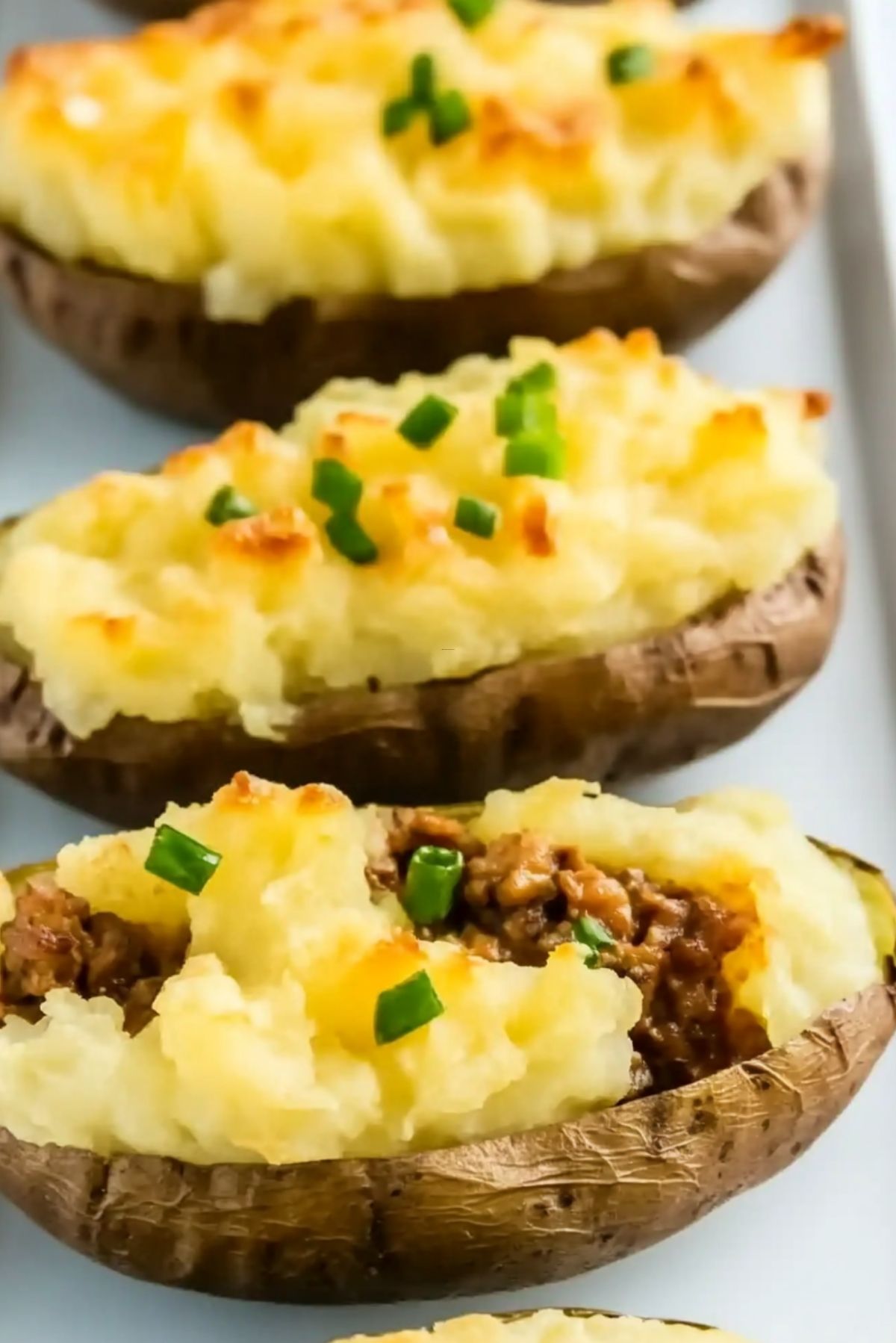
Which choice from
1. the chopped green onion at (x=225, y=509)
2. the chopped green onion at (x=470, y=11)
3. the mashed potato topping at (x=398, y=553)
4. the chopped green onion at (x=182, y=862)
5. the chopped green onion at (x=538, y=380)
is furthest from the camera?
the chopped green onion at (x=470, y=11)

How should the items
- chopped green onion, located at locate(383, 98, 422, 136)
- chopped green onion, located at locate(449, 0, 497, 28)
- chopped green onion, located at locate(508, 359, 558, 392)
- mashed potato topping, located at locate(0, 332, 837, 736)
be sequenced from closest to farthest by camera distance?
mashed potato topping, located at locate(0, 332, 837, 736) → chopped green onion, located at locate(508, 359, 558, 392) → chopped green onion, located at locate(383, 98, 422, 136) → chopped green onion, located at locate(449, 0, 497, 28)

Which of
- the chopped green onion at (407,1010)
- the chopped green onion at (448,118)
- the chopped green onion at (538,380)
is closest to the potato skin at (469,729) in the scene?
the chopped green onion at (538,380)

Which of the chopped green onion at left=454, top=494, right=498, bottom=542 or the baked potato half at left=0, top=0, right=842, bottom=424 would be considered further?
the baked potato half at left=0, top=0, right=842, bottom=424

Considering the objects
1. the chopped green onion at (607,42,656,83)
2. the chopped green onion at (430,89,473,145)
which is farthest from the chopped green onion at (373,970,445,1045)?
the chopped green onion at (607,42,656,83)

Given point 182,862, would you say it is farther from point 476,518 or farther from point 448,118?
point 448,118

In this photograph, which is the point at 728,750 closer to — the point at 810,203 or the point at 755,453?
the point at 755,453

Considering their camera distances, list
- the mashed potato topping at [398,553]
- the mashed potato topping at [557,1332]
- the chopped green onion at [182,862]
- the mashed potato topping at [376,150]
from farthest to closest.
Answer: the mashed potato topping at [376,150]
the mashed potato topping at [398,553]
the chopped green onion at [182,862]
the mashed potato topping at [557,1332]

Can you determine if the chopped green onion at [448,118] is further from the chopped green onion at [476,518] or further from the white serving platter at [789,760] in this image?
the chopped green onion at [476,518]

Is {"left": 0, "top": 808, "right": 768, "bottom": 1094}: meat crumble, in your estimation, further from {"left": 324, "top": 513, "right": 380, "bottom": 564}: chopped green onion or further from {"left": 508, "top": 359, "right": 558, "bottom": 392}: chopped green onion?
{"left": 508, "top": 359, "right": 558, "bottom": 392}: chopped green onion

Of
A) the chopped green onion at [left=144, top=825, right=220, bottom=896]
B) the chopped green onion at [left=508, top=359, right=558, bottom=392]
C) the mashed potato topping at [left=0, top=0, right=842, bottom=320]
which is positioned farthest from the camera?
the mashed potato topping at [left=0, top=0, right=842, bottom=320]

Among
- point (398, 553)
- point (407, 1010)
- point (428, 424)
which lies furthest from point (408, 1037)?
point (428, 424)
